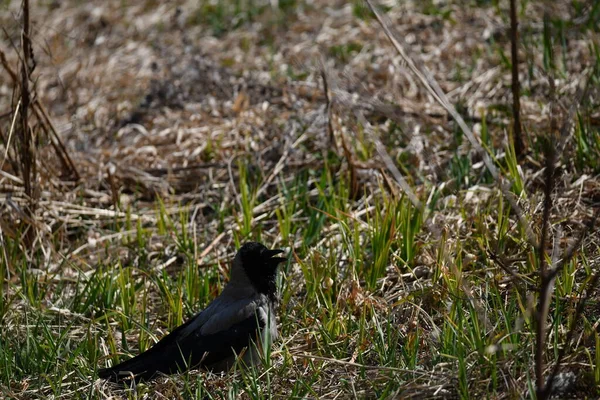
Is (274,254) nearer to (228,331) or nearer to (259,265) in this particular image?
(259,265)

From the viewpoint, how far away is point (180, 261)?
5.21m

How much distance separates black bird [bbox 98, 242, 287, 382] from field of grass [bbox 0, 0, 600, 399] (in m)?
0.09

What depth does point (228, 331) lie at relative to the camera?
4.02 meters

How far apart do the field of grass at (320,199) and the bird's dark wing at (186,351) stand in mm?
74

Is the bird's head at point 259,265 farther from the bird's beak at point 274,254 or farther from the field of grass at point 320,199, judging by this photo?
the field of grass at point 320,199

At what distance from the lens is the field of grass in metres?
3.53

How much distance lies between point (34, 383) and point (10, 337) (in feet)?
1.71

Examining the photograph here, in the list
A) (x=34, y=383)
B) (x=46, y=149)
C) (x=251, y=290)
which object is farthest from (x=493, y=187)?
(x=46, y=149)

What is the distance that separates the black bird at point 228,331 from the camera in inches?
148

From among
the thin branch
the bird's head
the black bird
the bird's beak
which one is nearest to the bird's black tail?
the black bird

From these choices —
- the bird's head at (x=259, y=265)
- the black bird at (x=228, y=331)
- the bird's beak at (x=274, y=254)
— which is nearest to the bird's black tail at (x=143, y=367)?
the black bird at (x=228, y=331)

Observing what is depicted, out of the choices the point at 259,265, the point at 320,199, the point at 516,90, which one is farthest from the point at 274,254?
the point at 516,90

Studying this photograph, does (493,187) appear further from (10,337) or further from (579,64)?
(10,337)

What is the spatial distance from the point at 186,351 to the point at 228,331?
23 centimetres
